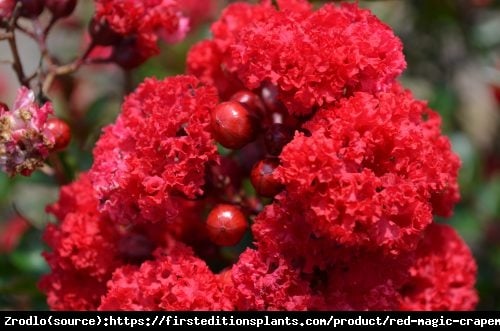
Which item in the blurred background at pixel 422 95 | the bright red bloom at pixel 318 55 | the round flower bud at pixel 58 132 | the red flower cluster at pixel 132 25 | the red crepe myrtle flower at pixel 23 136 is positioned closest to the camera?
the bright red bloom at pixel 318 55

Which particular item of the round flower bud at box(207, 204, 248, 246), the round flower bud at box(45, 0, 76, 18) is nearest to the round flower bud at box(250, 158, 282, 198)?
the round flower bud at box(207, 204, 248, 246)

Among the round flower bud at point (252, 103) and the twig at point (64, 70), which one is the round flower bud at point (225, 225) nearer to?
the round flower bud at point (252, 103)

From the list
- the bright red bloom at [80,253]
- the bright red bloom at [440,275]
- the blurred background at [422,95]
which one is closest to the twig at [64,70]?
the bright red bloom at [80,253]

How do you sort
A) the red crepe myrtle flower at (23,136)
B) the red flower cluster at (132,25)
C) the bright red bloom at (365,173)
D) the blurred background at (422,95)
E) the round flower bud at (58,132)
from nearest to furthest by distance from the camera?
the bright red bloom at (365,173) < the red crepe myrtle flower at (23,136) < the round flower bud at (58,132) < the red flower cluster at (132,25) < the blurred background at (422,95)

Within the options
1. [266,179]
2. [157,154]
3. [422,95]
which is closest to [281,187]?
[266,179]

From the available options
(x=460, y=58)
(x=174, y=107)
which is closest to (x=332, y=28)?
(x=174, y=107)

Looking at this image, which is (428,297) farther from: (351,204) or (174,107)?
(174,107)
